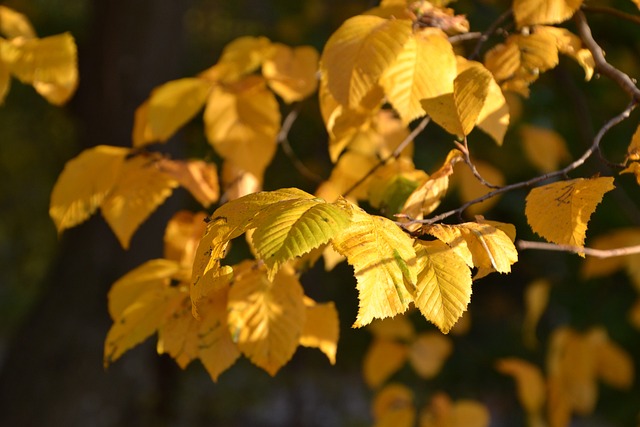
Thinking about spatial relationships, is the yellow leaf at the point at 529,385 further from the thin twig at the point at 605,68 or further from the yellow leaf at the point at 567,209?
the yellow leaf at the point at 567,209

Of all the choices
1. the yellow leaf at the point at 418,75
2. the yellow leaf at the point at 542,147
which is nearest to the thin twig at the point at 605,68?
the yellow leaf at the point at 418,75

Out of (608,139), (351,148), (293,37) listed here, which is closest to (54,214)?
(351,148)

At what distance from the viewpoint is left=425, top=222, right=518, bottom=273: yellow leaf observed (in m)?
0.79

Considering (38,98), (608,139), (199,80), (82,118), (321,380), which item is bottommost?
(321,380)

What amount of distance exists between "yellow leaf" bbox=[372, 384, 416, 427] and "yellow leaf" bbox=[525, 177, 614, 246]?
43.6 inches

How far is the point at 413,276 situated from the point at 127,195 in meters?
0.58

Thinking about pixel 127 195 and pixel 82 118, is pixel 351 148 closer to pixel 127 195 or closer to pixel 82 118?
pixel 127 195

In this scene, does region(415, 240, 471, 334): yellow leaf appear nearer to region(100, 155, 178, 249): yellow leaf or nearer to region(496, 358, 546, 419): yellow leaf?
region(100, 155, 178, 249): yellow leaf

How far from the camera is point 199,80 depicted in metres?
1.28

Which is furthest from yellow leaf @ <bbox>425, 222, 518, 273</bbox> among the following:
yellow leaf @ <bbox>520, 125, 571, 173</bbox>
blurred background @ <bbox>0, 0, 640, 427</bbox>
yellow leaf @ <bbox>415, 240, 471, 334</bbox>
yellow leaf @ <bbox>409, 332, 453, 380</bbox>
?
yellow leaf @ <bbox>409, 332, 453, 380</bbox>

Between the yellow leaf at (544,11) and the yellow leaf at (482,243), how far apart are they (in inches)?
13.5

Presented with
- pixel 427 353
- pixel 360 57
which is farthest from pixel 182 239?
pixel 427 353

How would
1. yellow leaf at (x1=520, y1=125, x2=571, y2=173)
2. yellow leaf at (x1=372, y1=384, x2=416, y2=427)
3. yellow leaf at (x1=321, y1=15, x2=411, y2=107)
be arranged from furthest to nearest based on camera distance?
1. yellow leaf at (x1=520, y1=125, x2=571, y2=173)
2. yellow leaf at (x1=372, y1=384, x2=416, y2=427)
3. yellow leaf at (x1=321, y1=15, x2=411, y2=107)

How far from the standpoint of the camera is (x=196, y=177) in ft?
3.92
